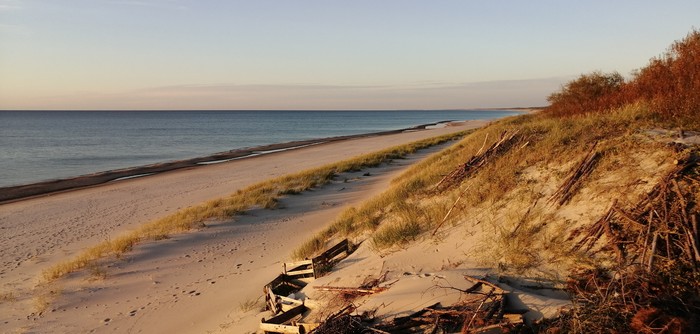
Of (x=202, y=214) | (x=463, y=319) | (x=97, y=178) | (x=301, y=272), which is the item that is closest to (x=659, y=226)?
(x=463, y=319)

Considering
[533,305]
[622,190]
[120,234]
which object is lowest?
[120,234]

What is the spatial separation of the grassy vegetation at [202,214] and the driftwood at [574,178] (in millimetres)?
9422

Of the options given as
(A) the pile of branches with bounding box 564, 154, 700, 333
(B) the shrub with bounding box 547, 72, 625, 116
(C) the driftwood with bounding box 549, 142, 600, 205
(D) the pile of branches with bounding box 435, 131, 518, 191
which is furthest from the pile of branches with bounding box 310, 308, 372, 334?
(B) the shrub with bounding box 547, 72, 625, 116

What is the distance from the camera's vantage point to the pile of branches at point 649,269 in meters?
Answer: 4.11

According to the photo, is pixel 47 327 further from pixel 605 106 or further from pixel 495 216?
pixel 605 106

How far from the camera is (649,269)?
4.75 m

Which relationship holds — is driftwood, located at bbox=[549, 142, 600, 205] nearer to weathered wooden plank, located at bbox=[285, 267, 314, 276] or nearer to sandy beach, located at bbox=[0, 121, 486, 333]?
weathered wooden plank, located at bbox=[285, 267, 314, 276]

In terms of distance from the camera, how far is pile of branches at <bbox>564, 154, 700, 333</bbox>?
4113 mm

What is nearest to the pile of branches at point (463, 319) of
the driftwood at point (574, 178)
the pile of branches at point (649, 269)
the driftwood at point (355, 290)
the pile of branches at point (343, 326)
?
the pile of branches at point (343, 326)

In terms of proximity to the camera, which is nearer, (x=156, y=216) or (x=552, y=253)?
(x=552, y=253)

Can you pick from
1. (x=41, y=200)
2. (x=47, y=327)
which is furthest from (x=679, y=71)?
(x=41, y=200)

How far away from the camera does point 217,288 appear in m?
9.08

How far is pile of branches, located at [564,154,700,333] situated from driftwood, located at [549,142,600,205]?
1.08 meters

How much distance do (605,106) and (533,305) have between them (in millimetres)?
11311
